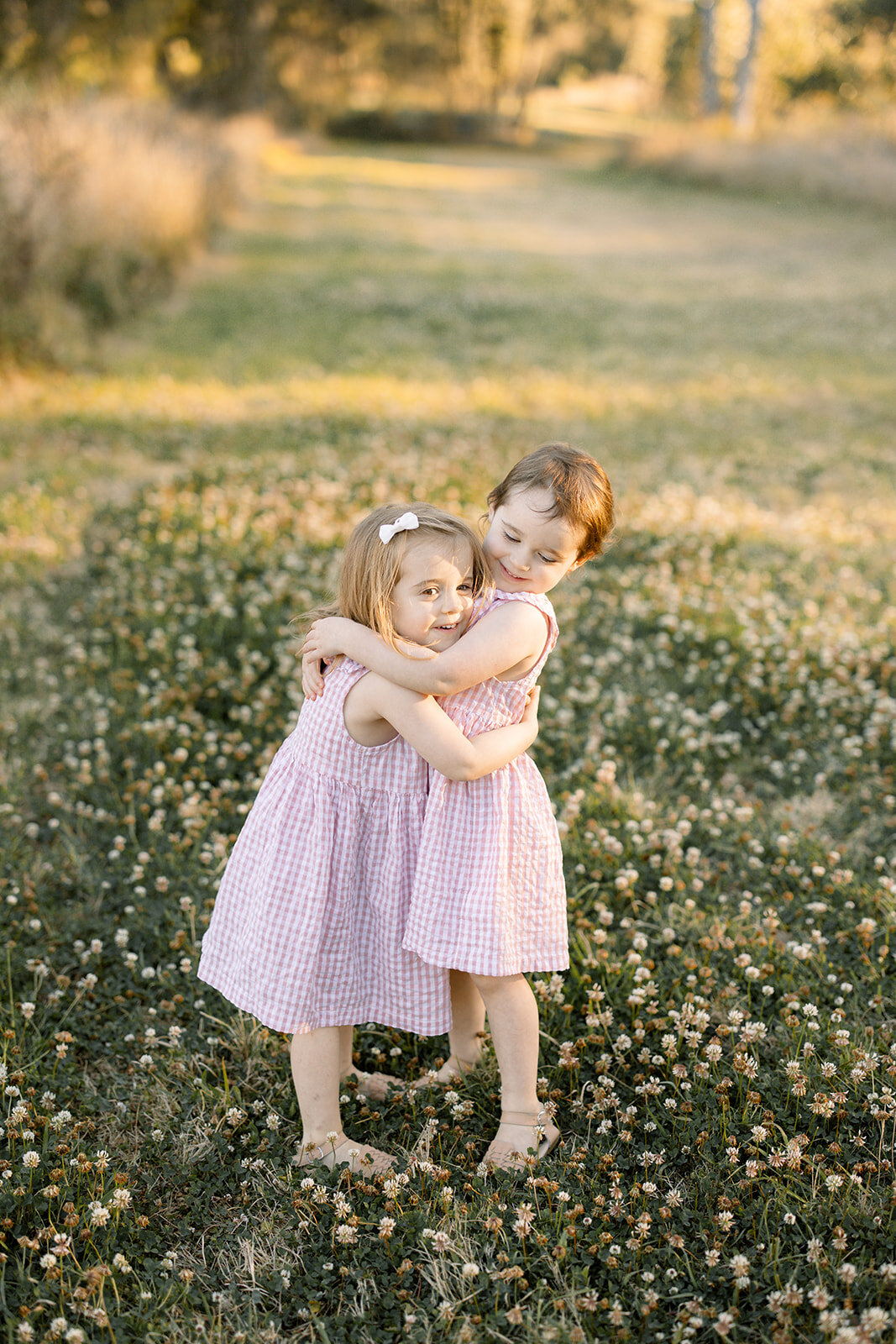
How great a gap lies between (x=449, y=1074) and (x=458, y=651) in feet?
4.68

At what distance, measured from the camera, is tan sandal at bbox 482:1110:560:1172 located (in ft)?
9.48

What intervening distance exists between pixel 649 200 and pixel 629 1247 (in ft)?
101

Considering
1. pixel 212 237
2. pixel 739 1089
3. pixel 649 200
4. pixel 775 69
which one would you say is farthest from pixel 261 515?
pixel 775 69

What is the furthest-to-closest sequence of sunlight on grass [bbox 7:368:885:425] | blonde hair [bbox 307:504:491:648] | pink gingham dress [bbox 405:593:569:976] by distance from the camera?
sunlight on grass [bbox 7:368:885:425] → pink gingham dress [bbox 405:593:569:976] → blonde hair [bbox 307:504:491:648]

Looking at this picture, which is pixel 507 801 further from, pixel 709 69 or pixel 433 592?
pixel 709 69

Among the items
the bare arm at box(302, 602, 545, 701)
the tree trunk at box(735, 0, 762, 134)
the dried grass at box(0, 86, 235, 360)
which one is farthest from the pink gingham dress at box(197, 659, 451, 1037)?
the tree trunk at box(735, 0, 762, 134)

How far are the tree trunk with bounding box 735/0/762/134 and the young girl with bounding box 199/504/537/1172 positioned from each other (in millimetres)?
35427

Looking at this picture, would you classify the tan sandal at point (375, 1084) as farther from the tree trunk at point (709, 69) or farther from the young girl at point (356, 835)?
the tree trunk at point (709, 69)

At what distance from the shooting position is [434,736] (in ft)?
8.80

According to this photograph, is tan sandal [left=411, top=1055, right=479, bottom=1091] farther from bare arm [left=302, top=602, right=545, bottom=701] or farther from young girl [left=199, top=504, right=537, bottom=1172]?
bare arm [left=302, top=602, right=545, bottom=701]

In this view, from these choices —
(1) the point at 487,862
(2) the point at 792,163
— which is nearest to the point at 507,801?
(1) the point at 487,862

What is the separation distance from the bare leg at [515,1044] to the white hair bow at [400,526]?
4.00 ft

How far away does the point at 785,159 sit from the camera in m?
28.3

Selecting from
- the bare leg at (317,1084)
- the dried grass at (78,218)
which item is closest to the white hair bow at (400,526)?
the bare leg at (317,1084)
